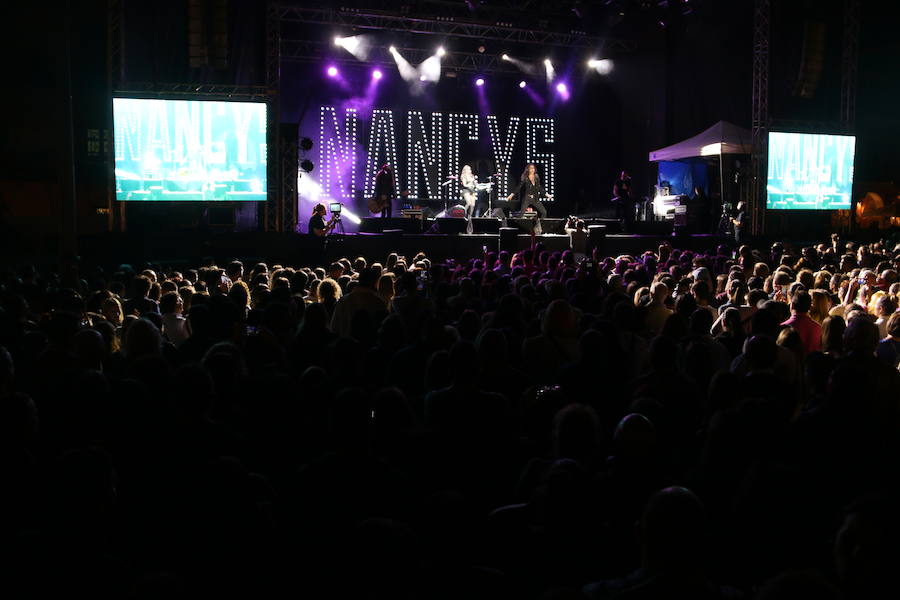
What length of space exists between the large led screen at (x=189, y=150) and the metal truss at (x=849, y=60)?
1438 cm

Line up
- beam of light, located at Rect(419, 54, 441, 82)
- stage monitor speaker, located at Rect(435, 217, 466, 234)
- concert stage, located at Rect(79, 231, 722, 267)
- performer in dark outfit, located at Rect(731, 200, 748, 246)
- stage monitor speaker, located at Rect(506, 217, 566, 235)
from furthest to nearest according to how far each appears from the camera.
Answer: beam of light, located at Rect(419, 54, 441, 82)
stage monitor speaker, located at Rect(506, 217, 566, 235)
stage monitor speaker, located at Rect(435, 217, 466, 234)
performer in dark outfit, located at Rect(731, 200, 748, 246)
concert stage, located at Rect(79, 231, 722, 267)

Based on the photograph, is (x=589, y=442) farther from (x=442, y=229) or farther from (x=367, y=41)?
(x=367, y=41)

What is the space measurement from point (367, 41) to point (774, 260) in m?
15.3

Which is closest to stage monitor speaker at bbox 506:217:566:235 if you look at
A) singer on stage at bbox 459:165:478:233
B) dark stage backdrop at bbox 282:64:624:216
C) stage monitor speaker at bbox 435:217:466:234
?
stage monitor speaker at bbox 435:217:466:234

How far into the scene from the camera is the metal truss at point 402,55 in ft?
79.7

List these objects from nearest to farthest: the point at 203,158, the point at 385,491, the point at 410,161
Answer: the point at 385,491 → the point at 203,158 → the point at 410,161

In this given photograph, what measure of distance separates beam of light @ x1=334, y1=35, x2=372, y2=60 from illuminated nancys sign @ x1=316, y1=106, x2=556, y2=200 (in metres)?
1.80

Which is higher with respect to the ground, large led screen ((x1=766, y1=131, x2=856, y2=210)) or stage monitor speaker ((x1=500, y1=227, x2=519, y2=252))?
large led screen ((x1=766, y1=131, x2=856, y2=210))

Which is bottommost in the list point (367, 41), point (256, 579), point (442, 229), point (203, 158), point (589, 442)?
point (256, 579)

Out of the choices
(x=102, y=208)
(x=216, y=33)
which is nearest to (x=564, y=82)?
(x=216, y=33)

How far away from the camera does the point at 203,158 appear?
16.9m

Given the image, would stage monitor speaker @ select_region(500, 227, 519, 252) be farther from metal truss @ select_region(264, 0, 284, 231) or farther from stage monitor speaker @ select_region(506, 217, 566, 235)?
metal truss @ select_region(264, 0, 284, 231)

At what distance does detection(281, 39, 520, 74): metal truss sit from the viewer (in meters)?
24.3

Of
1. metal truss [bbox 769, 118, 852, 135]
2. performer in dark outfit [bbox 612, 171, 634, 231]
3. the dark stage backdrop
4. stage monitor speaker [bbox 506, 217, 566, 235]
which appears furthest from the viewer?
the dark stage backdrop
